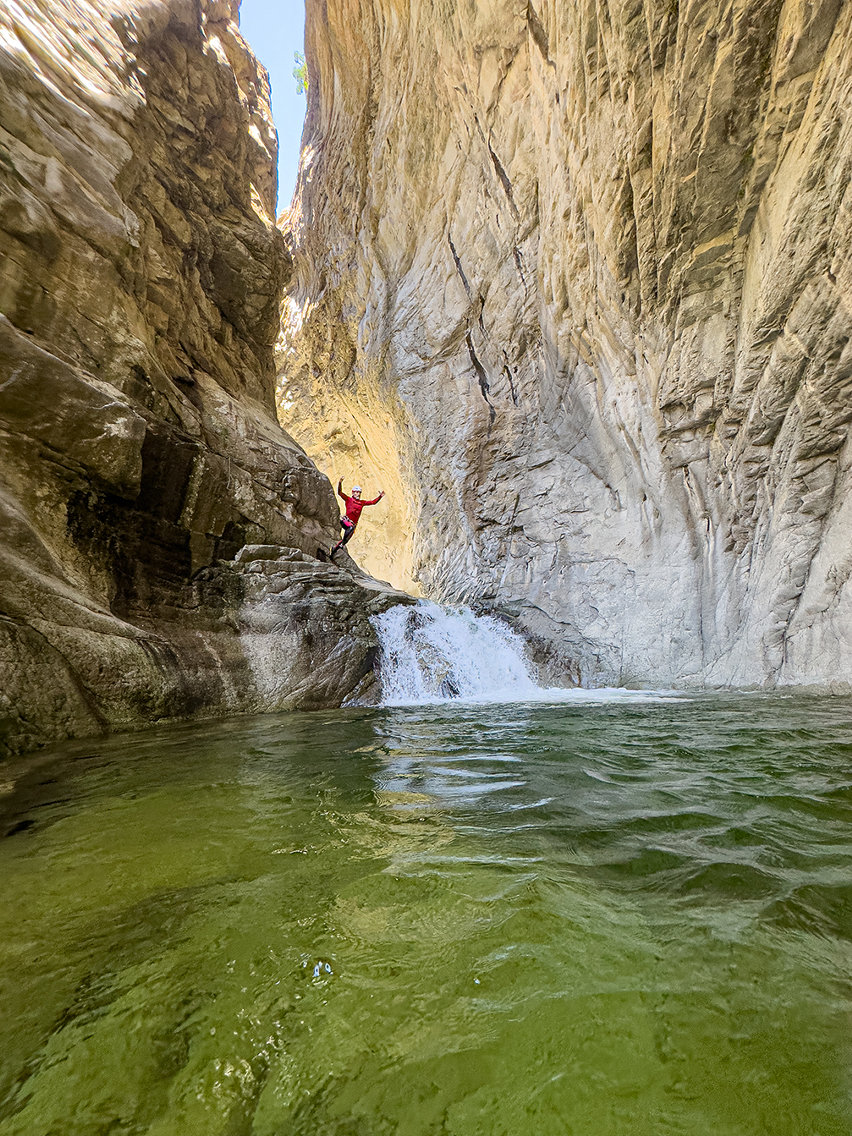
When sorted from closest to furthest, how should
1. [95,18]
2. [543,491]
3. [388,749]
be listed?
1. [388,749]
2. [95,18]
3. [543,491]

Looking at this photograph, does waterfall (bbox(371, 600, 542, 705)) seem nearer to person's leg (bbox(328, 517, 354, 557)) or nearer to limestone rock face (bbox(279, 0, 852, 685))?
limestone rock face (bbox(279, 0, 852, 685))

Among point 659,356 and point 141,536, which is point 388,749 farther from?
point 659,356

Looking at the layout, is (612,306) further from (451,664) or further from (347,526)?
(451,664)

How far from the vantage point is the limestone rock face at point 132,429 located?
5.07 metres

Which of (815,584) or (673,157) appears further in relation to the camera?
(673,157)

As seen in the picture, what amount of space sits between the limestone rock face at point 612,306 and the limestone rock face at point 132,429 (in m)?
5.78

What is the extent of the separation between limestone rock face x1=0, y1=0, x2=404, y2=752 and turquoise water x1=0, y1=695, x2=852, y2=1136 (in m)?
2.61

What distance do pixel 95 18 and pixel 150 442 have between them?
7.89m

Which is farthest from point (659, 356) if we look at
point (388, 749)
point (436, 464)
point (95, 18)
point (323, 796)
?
point (95, 18)

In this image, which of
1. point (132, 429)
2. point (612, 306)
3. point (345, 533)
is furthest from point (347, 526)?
point (612, 306)

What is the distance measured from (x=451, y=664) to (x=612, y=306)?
7.79m

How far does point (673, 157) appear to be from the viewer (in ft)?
25.8

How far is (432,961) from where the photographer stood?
129 centimetres

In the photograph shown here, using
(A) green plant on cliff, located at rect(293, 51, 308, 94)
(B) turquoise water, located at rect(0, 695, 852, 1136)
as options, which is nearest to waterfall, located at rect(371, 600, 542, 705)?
(B) turquoise water, located at rect(0, 695, 852, 1136)
